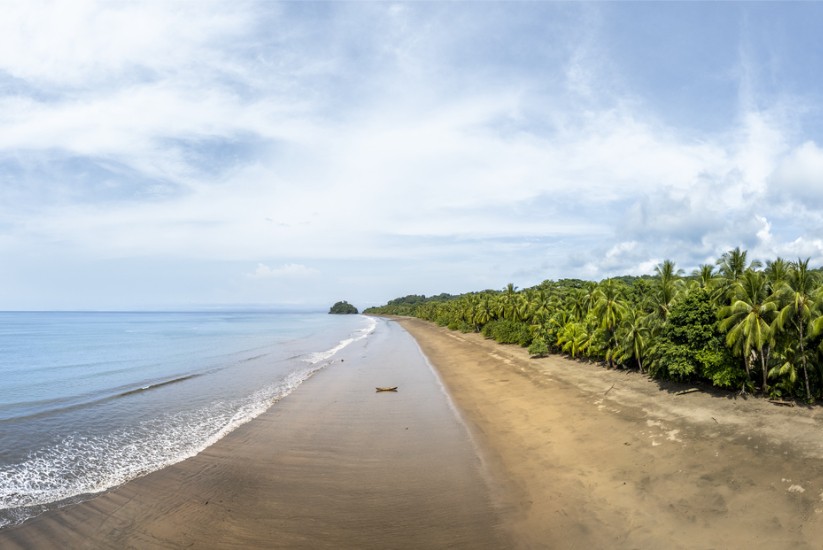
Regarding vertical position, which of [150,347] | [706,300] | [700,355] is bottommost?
[150,347]

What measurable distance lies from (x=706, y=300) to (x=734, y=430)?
9.37 m

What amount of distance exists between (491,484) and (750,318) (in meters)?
15.7

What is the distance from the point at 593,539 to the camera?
11.5 meters

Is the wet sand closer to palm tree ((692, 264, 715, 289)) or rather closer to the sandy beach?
the sandy beach

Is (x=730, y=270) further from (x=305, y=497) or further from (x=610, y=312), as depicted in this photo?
(x=305, y=497)

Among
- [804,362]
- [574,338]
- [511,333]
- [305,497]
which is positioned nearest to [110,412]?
[305,497]

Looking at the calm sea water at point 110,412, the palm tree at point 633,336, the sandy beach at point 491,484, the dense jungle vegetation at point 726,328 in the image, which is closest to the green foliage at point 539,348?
the dense jungle vegetation at point 726,328

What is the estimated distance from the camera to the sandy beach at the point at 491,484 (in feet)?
38.1

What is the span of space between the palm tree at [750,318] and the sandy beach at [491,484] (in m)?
2.66

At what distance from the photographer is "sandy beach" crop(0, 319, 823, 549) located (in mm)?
11609

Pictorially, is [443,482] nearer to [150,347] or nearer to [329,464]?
[329,464]

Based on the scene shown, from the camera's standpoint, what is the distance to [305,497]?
1393cm

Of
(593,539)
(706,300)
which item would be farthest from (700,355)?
(593,539)

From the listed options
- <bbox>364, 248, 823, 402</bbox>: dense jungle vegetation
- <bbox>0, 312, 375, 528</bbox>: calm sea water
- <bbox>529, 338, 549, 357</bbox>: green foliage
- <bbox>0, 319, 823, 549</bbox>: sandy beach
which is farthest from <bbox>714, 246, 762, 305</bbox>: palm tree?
<bbox>0, 312, 375, 528</bbox>: calm sea water
